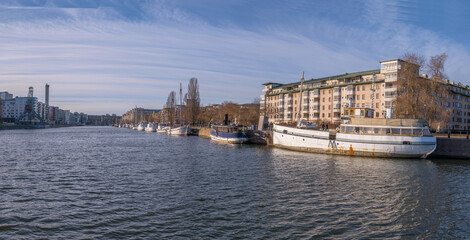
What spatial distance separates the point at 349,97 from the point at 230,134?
43793 millimetres

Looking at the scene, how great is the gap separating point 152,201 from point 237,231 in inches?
299

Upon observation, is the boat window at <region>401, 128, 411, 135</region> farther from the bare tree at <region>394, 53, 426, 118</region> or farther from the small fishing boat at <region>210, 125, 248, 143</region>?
the small fishing boat at <region>210, 125, 248, 143</region>

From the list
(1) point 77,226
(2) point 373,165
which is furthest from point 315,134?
(1) point 77,226

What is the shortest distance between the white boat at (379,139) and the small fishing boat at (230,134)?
26983mm

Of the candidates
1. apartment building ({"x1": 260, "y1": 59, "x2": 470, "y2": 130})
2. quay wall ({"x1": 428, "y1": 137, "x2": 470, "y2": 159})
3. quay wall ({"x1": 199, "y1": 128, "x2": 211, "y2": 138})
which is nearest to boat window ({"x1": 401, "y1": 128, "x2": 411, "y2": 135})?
quay wall ({"x1": 428, "y1": 137, "x2": 470, "y2": 159})

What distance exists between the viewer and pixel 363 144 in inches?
1937

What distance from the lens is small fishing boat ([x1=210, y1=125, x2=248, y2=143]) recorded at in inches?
3125

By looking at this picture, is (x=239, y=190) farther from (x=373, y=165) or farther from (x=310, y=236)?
(x=373, y=165)

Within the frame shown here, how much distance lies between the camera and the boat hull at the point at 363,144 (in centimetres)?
4634

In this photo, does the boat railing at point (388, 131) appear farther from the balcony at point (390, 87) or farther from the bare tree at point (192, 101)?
the bare tree at point (192, 101)

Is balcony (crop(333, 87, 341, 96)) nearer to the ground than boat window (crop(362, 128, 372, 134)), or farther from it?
farther from it

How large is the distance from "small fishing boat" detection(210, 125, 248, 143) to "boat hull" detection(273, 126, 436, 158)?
2227cm

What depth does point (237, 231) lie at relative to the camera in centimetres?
1538

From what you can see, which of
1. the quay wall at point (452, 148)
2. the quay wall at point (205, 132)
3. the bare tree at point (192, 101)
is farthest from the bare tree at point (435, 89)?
the bare tree at point (192, 101)
